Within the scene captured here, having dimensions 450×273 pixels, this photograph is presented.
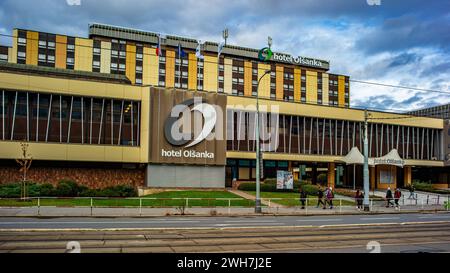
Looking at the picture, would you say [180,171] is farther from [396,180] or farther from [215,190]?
[396,180]

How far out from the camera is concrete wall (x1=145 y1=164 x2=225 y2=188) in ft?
150

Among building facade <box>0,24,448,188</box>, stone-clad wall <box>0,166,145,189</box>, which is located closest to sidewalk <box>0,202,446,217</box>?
building facade <box>0,24,448,188</box>

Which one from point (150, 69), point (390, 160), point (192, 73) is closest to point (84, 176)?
point (390, 160)

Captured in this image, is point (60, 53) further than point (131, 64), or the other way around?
point (131, 64)

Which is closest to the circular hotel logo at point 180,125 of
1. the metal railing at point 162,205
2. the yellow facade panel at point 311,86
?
the metal railing at point 162,205

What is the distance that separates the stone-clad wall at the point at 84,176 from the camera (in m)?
42.2

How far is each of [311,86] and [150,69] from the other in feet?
129

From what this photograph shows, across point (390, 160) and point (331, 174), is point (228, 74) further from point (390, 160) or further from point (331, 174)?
point (390, 160)

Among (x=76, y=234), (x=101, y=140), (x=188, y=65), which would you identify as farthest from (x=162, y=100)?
(x=188, y=65)

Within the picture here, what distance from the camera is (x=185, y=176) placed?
153 ft

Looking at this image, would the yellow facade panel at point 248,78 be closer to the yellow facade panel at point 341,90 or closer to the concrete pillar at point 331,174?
the yellow facade panel at point 341,90

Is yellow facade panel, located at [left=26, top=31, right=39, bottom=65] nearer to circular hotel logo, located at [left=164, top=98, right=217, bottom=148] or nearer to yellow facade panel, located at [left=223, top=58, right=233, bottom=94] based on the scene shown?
yellow facade panel, located at [left=223, top=58, right=233, bottom=94]

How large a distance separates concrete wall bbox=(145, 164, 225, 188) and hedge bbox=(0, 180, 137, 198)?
508 cm

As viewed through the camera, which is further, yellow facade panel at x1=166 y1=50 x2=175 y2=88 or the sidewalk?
yellow facade panel at x1=166 y1=50 x2=175 y2=88
